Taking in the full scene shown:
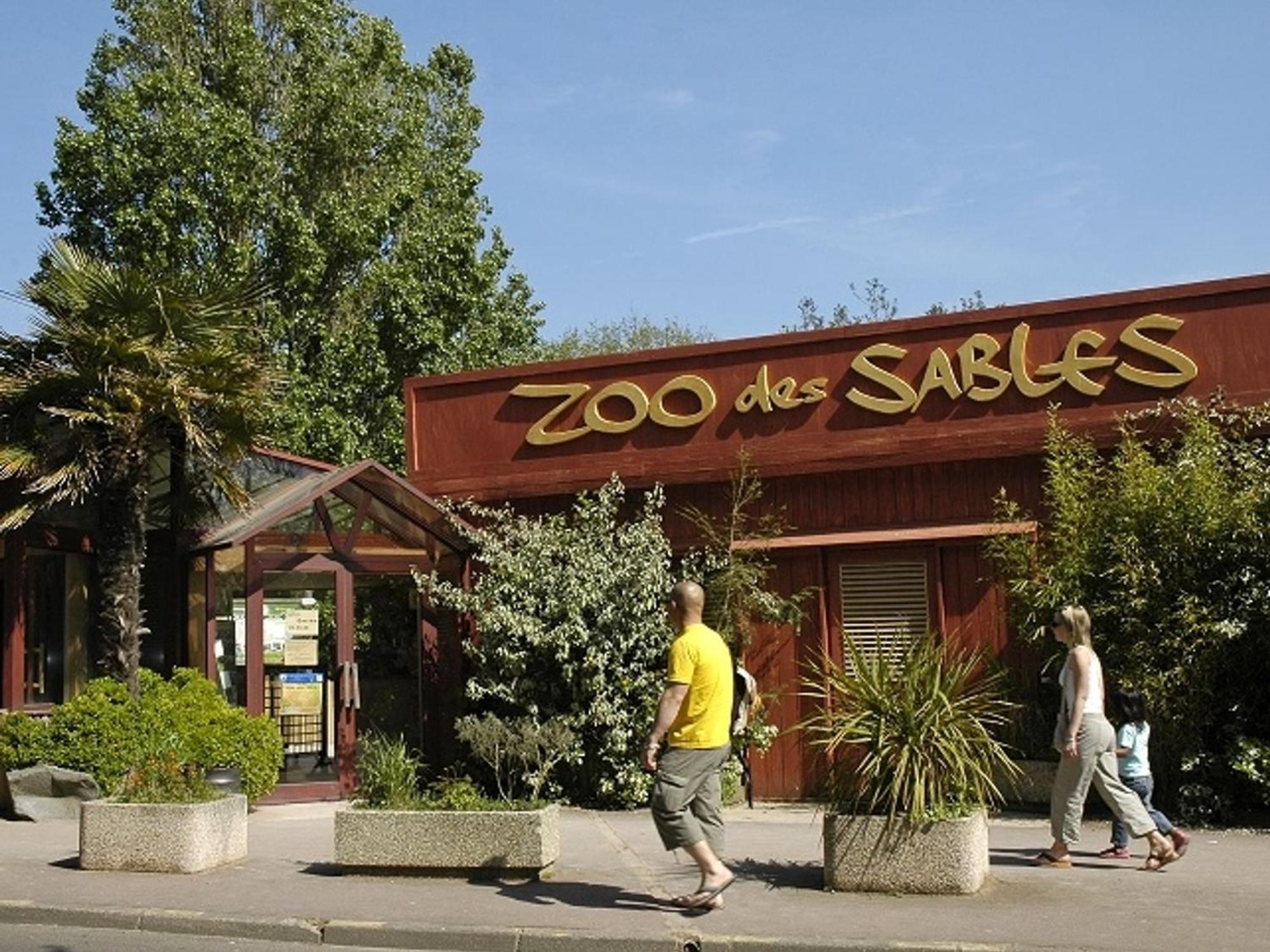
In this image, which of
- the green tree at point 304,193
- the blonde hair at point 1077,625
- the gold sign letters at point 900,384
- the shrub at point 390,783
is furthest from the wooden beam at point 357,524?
the green tree at point 304,193

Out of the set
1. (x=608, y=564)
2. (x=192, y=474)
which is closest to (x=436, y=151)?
(x=192, y=474)

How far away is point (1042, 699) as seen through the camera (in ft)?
45.3

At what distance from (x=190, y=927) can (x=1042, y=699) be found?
7630 mm

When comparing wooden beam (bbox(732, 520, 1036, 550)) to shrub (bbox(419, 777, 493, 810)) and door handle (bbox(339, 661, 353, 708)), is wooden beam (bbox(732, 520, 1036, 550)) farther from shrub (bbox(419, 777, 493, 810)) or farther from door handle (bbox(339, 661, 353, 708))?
shrub (bbox(419, 777, 493, 810))

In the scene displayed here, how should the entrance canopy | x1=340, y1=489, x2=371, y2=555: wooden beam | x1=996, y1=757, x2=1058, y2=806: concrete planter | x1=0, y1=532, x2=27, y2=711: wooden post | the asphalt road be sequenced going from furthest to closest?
x1=340, y1=489, x2=371, y2=555: wooden beam < the entrance canopy < x1=0, y1=532, x2=27, y2=711: wooden post < x1=996, y1=757, x2=1058, y2=806: concrete planter < the asphalt road

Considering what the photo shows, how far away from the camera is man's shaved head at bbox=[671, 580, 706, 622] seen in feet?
30.3

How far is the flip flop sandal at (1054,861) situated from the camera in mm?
10484

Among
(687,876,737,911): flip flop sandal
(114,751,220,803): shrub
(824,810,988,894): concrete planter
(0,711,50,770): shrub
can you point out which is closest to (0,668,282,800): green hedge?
(0,711,50,770): shrub

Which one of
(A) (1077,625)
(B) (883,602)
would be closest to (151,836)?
(A) (1077,625)

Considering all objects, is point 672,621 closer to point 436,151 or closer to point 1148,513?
point 1148,513

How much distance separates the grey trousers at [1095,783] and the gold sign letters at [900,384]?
497cm

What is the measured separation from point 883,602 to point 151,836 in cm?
706

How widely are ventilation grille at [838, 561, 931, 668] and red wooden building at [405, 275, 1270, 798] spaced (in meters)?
0.02

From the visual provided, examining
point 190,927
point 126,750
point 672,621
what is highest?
point 672,621
